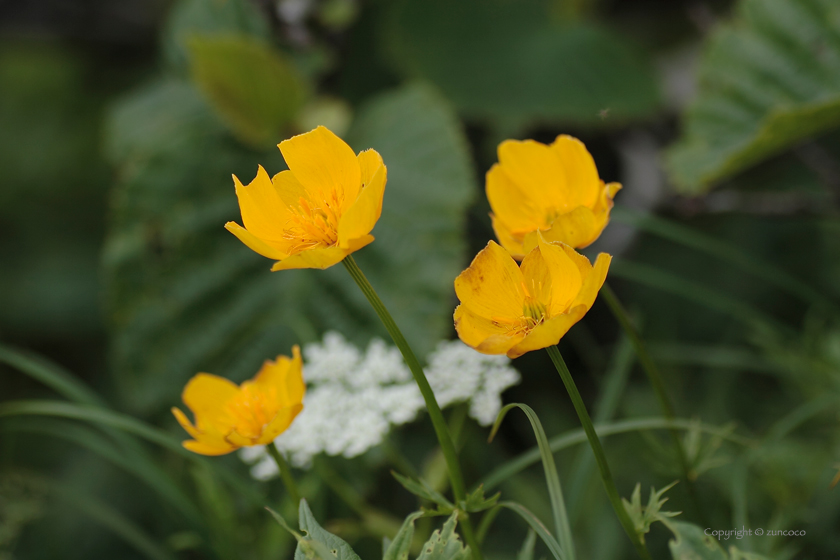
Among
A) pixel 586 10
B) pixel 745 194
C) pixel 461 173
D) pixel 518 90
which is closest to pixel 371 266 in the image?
pixel 461 173

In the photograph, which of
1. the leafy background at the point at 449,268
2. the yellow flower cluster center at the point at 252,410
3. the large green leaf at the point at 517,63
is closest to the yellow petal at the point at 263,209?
the yellow flower cluster center at the point at 252,410

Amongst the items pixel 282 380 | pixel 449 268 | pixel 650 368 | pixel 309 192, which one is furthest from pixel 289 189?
pixel 449 268

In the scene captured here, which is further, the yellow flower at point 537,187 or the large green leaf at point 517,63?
the large green leaf at point 517,63

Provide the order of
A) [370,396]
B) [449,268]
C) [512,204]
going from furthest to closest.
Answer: [449,268] → [370,396] → [512,204]

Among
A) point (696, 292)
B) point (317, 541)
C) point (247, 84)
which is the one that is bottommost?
point (696, 292)

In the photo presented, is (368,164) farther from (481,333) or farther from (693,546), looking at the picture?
(693,546)

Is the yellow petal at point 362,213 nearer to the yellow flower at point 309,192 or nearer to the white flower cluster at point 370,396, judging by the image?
the yellow flower at point 309,192
